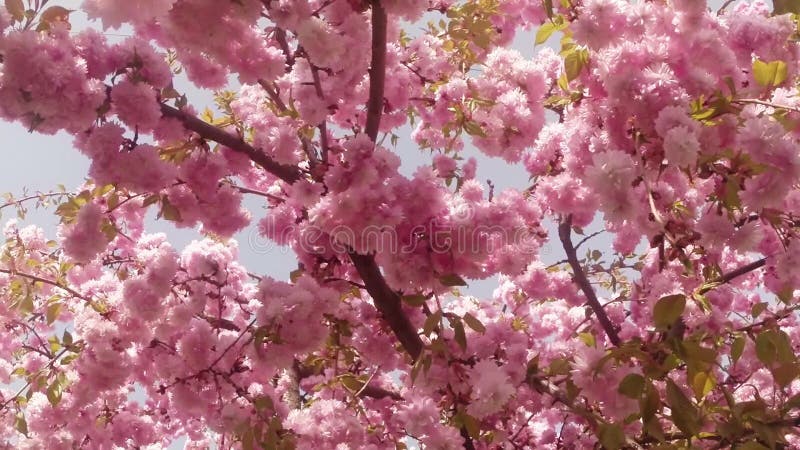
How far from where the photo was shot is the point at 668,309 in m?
1.75

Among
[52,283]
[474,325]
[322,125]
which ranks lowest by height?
[474,325]

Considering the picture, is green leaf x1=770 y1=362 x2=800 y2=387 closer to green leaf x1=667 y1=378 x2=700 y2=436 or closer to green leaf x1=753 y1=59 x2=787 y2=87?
green leaf x1=667 y1=378 x2=700 y2=436

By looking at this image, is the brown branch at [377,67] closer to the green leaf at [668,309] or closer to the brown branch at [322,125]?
the brown branch at [322,125]

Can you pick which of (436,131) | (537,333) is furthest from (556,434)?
(436,131)

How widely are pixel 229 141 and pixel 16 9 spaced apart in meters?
0.94

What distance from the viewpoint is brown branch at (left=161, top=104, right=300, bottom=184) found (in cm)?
258

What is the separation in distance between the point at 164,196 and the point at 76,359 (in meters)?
1.29

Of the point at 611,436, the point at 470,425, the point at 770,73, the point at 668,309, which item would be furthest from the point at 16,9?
the point at 770,73

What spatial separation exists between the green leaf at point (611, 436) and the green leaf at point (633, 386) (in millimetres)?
180

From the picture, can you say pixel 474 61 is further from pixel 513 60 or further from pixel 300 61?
pixel 300 61

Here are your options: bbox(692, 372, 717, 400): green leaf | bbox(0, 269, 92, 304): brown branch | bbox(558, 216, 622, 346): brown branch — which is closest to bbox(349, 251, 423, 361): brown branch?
bbox(692, 372, 717, 400): green leaf

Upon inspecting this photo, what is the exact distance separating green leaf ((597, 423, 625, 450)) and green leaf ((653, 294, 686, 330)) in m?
0.41

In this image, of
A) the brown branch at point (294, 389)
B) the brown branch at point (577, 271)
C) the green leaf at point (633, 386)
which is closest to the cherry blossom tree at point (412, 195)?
the green leaf at point (633, 386)

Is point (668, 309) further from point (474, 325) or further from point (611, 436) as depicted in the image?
point (474, 325)
